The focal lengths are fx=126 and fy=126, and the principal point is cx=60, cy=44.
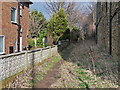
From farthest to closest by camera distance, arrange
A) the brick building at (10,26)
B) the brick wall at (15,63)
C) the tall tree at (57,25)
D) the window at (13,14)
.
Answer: the tall tree at (57,25), the window at (13,14), the brick building at (10,26), the brick wall at (15,63)

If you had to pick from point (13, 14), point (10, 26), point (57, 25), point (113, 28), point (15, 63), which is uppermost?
point (13, 14)

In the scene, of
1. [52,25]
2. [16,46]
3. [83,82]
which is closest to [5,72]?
[83,82]

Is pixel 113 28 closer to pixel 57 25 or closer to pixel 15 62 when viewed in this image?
pixel 15 62

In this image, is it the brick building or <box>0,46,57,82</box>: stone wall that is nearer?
<box>0,46,57,82</box>: stone wall

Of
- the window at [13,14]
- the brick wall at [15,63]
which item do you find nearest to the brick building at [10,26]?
the window at [13,14]

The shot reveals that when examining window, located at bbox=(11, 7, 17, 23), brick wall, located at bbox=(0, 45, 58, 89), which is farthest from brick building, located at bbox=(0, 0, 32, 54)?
brick wall, located at bbox=(0, 45, 58, 89)

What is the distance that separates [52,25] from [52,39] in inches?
Answer: 80.0

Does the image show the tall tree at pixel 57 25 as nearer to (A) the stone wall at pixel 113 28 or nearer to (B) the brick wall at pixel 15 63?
(A) the stone wall at pixel 113 28

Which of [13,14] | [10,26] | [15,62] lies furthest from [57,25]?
[15,62]

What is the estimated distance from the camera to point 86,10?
37.0m

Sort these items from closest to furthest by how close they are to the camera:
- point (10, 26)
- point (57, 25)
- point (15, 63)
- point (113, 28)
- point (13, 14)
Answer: point (15, 63) < point (113, 28) < point (10, 26) < point (13, 14) < point (57, 25)

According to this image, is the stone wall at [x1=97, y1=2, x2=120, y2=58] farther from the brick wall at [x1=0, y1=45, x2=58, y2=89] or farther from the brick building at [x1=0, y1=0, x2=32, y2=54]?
the brick building at [x1=0, y1=0, x2=32, y2=54]

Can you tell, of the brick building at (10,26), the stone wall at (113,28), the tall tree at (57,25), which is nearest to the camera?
the stone wall at (113,28)

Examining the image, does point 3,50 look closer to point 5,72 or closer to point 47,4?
point 5,72
